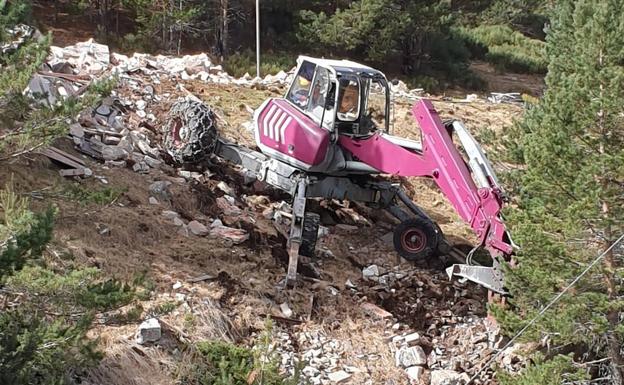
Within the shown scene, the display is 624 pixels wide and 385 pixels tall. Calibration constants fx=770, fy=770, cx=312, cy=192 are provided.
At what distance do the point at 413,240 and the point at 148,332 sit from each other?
3858mm

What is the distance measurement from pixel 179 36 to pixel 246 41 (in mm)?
3728

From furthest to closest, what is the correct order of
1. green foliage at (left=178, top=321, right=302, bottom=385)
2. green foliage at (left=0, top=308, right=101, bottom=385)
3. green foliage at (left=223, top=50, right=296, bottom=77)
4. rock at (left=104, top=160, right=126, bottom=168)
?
green foliage at (left=223, top=50, right=296, bottom=77)
rock at (left=104, top=160, right=126, bottom=168)
green foliage at (left=178, top=321, right=302, bottom=385)
green foliage at (left=0, top=308, right=101, bottom=385)

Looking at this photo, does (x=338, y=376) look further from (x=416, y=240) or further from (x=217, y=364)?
(x=416, y=240)

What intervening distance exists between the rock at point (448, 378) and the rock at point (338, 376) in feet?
3.04

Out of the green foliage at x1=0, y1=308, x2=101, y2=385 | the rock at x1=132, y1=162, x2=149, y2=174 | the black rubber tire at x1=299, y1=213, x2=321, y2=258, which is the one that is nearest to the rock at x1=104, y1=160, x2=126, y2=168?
the rock at x1=132, y1=162, x2=149, y2=174

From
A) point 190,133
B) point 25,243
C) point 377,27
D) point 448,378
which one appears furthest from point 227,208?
point 377,27

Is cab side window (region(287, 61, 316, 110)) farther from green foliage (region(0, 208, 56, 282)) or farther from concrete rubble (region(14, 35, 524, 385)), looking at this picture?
green foliage (region(0, 208, 56, 282))

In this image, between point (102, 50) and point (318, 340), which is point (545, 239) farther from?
point (102, 50)

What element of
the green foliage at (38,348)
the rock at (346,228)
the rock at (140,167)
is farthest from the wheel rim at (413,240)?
the green foliage at (38,348)

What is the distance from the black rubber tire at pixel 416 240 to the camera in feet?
32.0

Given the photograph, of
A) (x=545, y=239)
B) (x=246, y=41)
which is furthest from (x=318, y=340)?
(x=246, y=41)

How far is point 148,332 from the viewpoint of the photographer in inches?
293

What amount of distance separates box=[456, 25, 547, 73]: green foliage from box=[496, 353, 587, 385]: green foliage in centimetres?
2621

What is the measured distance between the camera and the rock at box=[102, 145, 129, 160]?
10.8 metres
